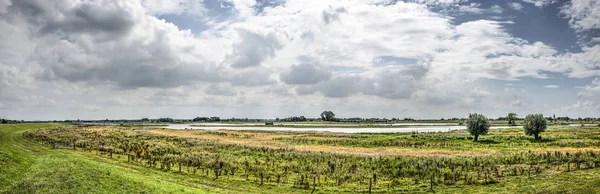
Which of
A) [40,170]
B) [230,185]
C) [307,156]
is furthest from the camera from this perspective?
[307,156]

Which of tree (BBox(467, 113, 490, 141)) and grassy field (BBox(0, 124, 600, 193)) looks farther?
tree (BBox(467, 113, 490, 141))

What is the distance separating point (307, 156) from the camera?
5272cm

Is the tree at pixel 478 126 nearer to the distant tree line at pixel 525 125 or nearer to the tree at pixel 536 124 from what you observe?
the distant tree line at pixel 525 125

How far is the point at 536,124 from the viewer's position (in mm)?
84688

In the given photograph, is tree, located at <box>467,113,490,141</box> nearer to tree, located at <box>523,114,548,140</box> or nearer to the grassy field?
tree, located at <box>523,114,548,140</box>

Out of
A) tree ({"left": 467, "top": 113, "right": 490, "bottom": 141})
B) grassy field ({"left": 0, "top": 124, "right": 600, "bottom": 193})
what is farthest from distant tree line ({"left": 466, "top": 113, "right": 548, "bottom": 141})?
grassy field ({"left": 0, "top": 124, "right": 600, "bottom": 193})

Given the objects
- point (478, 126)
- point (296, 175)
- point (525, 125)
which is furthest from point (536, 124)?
point (296, 175)

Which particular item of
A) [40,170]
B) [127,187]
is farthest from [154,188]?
[40,170]

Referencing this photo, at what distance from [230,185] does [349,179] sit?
11.9 metres

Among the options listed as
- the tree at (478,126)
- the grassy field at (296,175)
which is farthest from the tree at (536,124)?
the grassy field at (296,175)

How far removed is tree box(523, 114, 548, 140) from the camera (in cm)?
8444

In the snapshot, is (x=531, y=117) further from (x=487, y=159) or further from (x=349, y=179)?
(x=349, y=179)

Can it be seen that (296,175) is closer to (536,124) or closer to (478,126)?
(478,126)

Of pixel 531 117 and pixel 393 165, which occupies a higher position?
pixel 531 117
